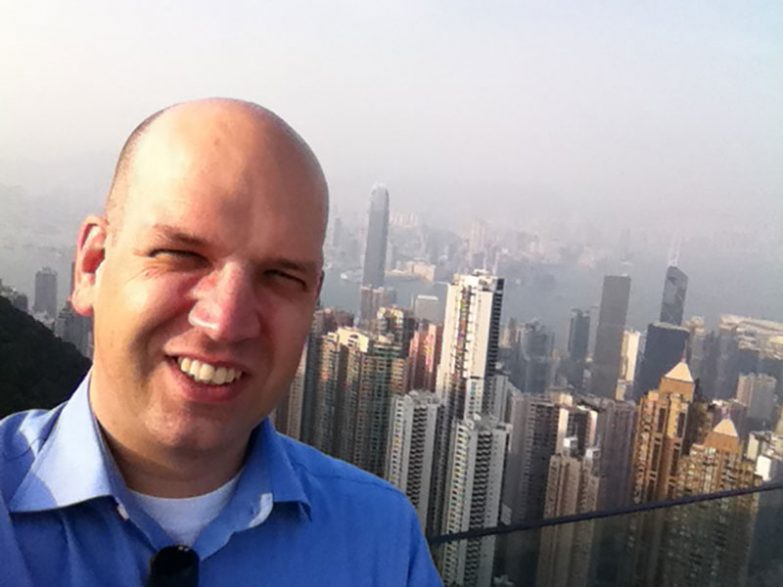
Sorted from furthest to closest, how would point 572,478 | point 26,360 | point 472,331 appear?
1. point 472,331
2. point 572,478
3. point 26,360

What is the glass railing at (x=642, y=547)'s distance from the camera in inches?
69.6

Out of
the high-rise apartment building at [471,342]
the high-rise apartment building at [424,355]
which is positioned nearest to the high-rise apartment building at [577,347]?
the high-rise apartment building at [471,342]

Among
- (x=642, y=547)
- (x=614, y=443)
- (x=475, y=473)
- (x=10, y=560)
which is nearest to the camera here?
(x=10, y=560)

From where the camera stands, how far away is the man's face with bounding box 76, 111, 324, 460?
0.45 meters

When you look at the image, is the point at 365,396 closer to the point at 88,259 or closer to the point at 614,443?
the point at 614,443

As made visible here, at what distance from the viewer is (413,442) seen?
165 inches

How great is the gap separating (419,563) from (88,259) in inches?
14.8

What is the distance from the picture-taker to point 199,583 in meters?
0.48

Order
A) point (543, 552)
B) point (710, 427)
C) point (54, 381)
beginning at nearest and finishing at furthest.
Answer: point (543, 552) < point (54, 381) < point (710, 427)

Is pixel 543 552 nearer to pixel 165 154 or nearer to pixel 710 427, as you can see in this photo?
pixel 165 154

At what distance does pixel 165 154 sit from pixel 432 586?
43 cm

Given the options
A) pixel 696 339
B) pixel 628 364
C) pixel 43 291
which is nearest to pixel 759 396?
pixel 696 339

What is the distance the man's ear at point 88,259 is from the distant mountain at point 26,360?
150 centimetres

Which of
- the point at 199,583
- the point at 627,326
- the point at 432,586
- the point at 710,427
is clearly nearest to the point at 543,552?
the point at 432,586
